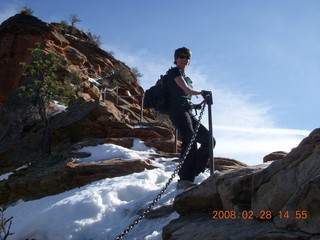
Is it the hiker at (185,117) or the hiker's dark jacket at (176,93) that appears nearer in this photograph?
the hiker at (185,117)

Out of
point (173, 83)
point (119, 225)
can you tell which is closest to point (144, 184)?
point (119, 225)

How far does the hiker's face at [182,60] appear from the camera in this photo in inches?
208

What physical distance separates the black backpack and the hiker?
8 cm

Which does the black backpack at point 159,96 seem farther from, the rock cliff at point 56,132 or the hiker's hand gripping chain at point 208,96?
the rock cliff at point 56,132

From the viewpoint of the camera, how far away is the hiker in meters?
5.04

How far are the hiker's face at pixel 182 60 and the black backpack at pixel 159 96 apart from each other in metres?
0.31

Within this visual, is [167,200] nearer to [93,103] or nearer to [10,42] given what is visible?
[93,103]

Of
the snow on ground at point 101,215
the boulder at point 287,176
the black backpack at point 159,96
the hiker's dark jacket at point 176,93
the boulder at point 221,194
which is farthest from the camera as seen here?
the black backpack at point 159,96

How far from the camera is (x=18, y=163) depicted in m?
12.1
